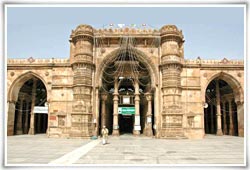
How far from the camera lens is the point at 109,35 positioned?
28.4 m

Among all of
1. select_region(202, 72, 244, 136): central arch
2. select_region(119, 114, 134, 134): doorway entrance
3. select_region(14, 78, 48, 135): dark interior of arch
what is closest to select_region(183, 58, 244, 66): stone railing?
select_region(202, 72, 244, 136): central arch

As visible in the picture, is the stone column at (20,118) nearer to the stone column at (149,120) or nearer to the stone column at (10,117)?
the stone column at (10,117)

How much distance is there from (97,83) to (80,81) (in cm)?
229

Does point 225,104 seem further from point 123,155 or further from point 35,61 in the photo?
point 35,61

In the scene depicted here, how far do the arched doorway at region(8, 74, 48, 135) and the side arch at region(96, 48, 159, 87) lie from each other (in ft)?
26.6

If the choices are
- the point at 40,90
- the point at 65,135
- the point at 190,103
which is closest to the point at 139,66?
the point at 190,103

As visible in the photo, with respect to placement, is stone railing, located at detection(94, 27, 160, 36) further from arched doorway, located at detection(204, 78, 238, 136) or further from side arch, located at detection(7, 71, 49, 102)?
arched doorway, located at detection(204, 78, 238, 136)

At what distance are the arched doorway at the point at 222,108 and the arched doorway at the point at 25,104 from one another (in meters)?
23.8

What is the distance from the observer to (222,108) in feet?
122

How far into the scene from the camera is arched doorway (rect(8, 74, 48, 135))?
29.6 m

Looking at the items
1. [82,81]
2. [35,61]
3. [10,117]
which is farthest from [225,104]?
[10,117]

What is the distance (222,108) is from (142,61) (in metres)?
17.4

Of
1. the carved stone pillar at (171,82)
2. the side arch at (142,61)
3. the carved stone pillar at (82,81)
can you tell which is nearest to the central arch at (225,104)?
the carved stone pillar at (171,82)
